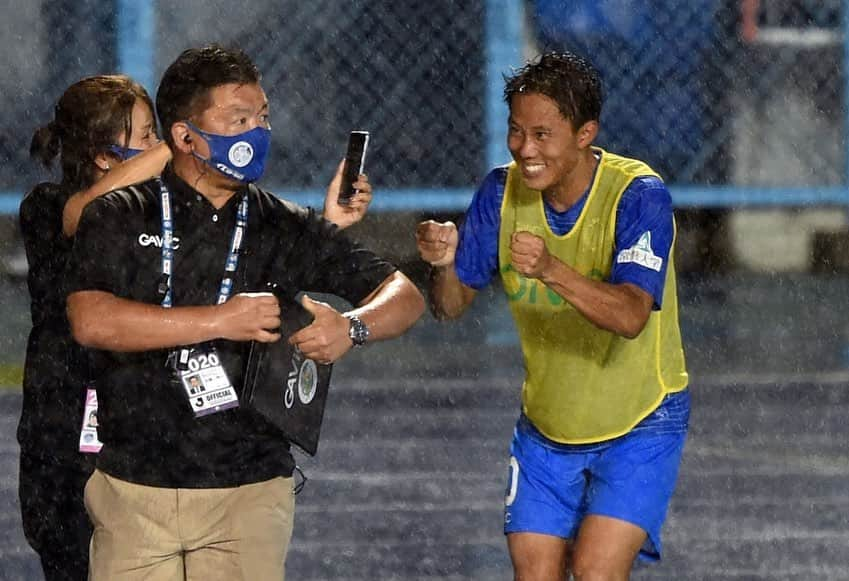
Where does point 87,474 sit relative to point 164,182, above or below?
below

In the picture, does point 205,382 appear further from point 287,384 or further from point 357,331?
point 357,331

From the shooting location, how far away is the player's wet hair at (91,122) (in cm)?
534

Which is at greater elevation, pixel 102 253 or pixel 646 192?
pixel 646 192

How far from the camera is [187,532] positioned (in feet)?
14.8

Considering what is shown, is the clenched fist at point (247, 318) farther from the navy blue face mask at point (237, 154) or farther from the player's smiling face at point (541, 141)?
the player's smiling face at point (541, 141)

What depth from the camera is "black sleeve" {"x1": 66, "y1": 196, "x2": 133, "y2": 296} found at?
4.41 meters

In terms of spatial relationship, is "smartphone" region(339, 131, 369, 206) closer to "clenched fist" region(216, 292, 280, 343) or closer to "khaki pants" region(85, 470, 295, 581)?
"clenched fist" region(216, 292, 280, 343)

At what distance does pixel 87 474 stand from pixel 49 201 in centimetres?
77

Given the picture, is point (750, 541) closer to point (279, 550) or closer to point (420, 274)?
point (279, 550)

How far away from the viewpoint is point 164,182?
4.58 meters

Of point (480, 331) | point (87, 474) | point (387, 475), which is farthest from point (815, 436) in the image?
point (87, 474)

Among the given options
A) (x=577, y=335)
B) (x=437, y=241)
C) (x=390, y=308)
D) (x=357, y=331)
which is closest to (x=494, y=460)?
(x=577, y=335)

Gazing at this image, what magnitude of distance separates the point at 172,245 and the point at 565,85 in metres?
1.37

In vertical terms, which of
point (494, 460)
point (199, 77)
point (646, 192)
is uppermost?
point (199, 77)
